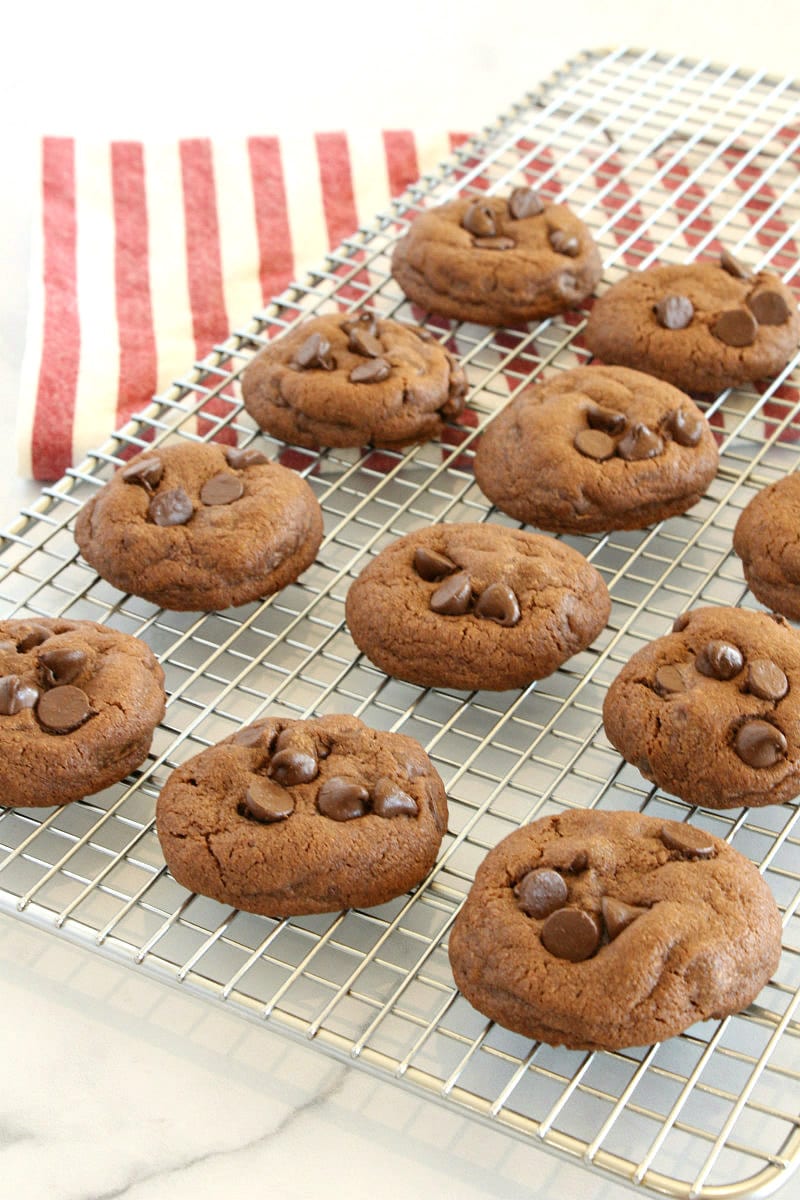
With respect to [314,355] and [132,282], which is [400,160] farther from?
[314,355]

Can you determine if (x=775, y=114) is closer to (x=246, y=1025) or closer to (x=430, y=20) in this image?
(x=430, y=20)

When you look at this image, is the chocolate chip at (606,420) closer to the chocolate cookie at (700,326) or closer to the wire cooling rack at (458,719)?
the wire cooling rack at (458,719)

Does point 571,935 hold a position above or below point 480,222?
below

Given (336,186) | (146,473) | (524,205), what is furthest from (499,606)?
(336,186)

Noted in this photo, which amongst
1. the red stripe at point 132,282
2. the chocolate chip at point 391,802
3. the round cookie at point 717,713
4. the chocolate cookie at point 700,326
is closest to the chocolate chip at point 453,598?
the round cookie at point 717,713

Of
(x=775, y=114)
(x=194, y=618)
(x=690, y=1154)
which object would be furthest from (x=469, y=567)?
(x=775, y=114)

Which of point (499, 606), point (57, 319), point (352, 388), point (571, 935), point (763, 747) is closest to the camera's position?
point (571, 935)

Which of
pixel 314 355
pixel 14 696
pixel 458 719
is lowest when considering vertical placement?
pixel 458 719
